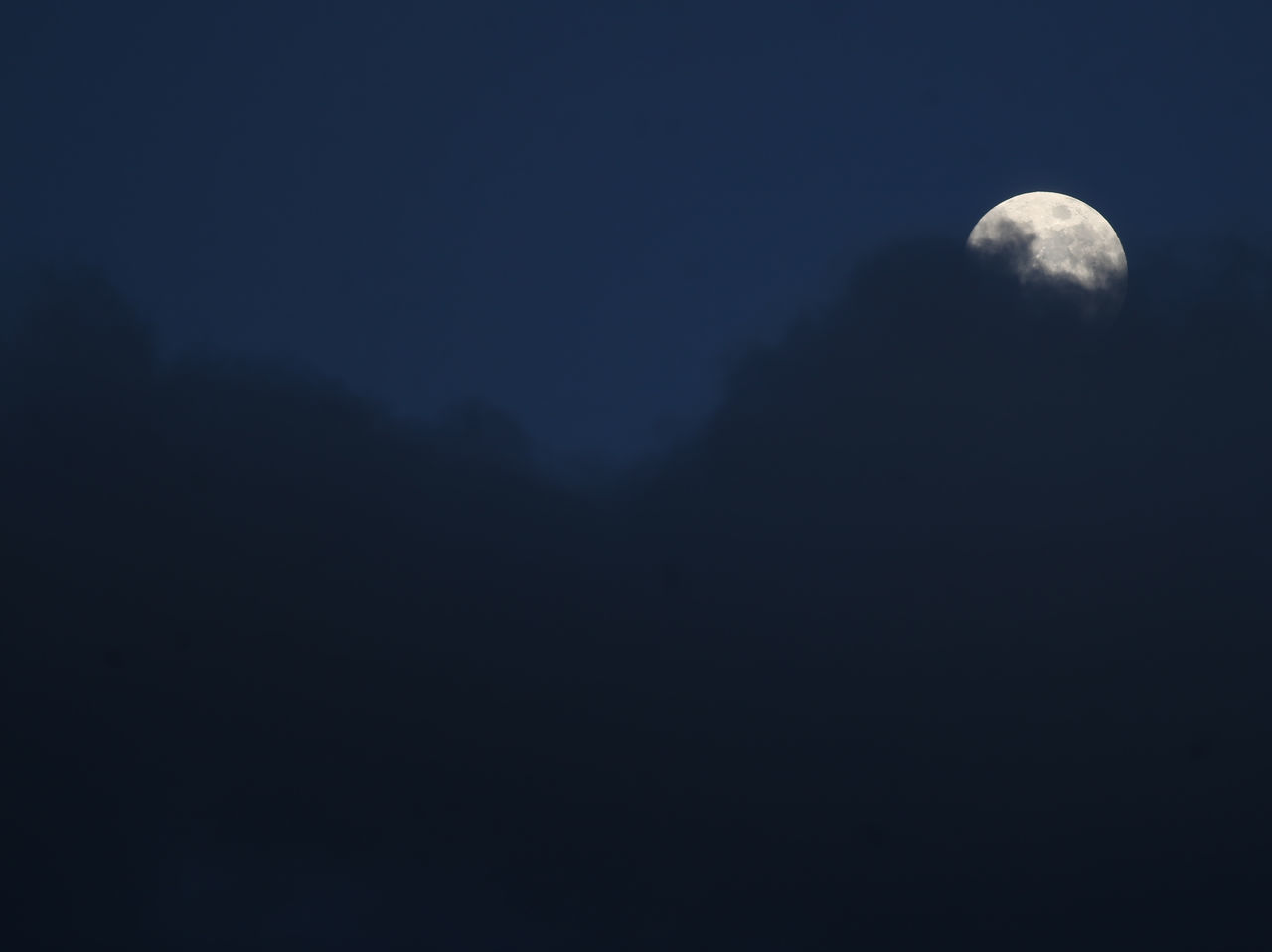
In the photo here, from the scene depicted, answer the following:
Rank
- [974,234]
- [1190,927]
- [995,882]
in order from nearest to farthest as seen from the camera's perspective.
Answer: [974,234] → [1190,927] → [995,882]

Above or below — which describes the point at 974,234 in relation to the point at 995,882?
above

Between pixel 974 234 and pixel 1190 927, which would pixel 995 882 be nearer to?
pixel 1190 927

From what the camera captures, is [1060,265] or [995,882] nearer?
[1060,265]

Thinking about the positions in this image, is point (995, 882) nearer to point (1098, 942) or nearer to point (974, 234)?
point (1098, 942)

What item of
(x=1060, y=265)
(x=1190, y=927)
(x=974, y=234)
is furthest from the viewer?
(x=1190, y=927)

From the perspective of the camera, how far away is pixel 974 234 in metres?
46.6

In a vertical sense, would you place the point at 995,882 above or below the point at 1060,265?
below

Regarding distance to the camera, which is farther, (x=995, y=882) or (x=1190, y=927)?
(x=995, y=882)

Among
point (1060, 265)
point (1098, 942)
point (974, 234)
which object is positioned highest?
point (974, 234)

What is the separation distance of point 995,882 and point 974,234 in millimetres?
55239

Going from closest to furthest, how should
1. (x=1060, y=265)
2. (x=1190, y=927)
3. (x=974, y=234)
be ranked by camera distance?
(x=1060, y=265), (x=974, y=234), (x=1190, y=927)

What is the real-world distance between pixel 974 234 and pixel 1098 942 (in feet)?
188

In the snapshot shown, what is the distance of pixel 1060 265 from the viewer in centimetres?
4272

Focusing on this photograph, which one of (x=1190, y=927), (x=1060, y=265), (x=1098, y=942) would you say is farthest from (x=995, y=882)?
(x=1060, y=265)
